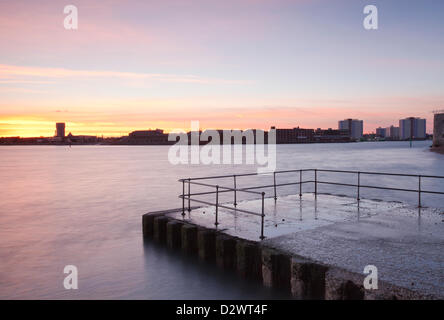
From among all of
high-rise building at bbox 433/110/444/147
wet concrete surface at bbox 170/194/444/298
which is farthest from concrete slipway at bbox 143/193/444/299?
high-rise building at bbox 433/110/444/147

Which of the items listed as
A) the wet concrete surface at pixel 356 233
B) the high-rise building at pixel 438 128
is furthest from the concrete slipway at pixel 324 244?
the high-rise building at pixel 438 128

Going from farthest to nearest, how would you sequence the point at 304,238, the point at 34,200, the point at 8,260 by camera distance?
the point at 34,200 → the point at 8,260 → the point at 304,238

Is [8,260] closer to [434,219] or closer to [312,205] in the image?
[312,205]

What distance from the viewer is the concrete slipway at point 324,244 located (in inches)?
279

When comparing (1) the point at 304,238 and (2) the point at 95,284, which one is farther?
(2) the point at 95,284

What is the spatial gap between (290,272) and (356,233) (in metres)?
3.08

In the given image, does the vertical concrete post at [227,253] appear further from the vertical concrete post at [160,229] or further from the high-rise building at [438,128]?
the high-rise building at [438,128]

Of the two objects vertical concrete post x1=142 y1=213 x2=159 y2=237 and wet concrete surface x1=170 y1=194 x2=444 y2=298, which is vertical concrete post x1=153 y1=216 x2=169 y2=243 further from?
wet concrete surface x1=170 y1=194 x2=444 y2=298

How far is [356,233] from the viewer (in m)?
10.4

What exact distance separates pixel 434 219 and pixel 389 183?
101 feet

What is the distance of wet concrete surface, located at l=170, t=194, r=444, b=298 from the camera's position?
765 centimetres
